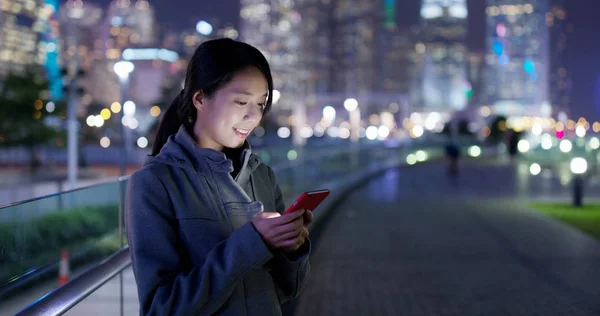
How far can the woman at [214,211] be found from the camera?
2113mm

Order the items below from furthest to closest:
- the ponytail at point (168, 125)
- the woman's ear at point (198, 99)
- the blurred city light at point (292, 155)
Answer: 1. the blurred city light at point (292, 155)
2. the ponytail at point (168, 125)
3. the woman's ear at point (198, 99)

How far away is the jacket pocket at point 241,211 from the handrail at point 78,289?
101cm

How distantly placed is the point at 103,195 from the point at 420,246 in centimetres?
748

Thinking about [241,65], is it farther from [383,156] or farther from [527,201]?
[383,156]

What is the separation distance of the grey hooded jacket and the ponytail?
0.16 metres

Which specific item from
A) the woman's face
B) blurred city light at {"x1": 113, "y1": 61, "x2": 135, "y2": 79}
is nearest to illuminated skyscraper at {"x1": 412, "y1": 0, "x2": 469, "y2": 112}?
blurred city light at {"x1": 113, "y1": 61, "x2": 135, "y2": 79}

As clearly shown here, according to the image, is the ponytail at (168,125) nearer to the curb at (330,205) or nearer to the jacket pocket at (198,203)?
the jacket pocket at (198,203)

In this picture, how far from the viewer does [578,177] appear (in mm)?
16672

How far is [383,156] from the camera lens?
36469mm

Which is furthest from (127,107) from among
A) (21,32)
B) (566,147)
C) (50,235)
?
(21,32)

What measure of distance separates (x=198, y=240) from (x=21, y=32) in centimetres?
12931

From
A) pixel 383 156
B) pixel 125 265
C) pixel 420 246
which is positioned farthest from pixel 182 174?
pixel 383 156

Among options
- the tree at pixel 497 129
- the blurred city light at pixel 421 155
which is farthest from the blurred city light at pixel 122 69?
the tree at pixel 497 129

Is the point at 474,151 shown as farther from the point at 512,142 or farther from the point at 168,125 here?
the point at 168,125
